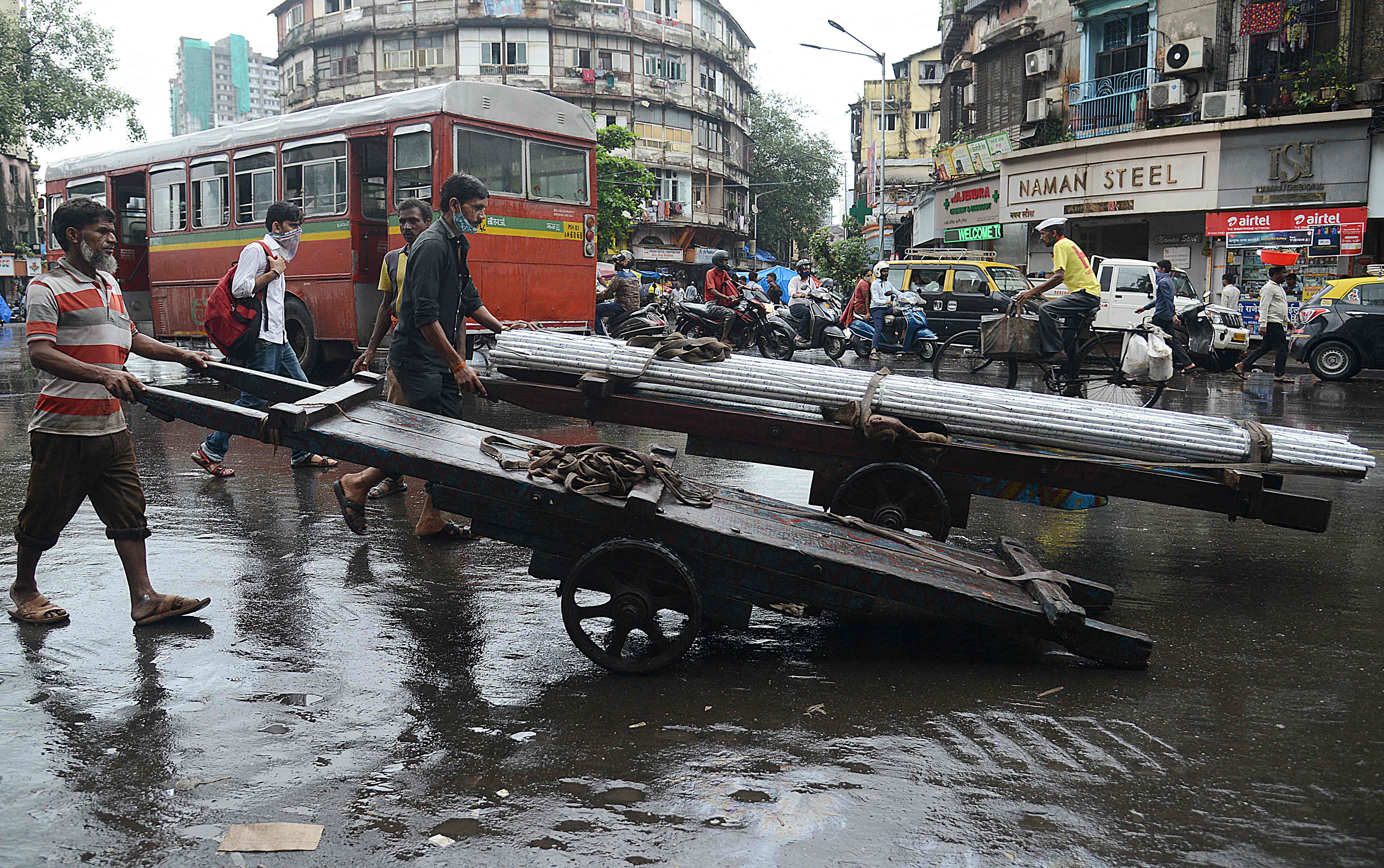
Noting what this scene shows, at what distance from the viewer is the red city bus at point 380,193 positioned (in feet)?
39.4

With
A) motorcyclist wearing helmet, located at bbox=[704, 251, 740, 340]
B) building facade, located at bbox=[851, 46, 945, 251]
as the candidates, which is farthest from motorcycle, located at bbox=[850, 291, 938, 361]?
building facade, located at bbox=[851, 46, 945, 251]

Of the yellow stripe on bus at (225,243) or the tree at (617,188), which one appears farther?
the tree at (617,188)

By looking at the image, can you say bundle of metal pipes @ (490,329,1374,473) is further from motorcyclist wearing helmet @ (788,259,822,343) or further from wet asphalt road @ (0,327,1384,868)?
motorcyclist wearing helmet @ (788,259,822,343)

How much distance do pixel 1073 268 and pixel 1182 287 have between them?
10795 mm

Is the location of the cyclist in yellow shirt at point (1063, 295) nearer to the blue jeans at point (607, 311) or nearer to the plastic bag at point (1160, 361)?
the plastic bag at point (1160, 361)

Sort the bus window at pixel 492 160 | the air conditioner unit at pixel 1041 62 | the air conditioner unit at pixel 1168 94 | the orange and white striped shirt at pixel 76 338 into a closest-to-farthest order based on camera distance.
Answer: the orange and white striped shirt at pixel 76 338 < the bus window at pixel 492 160 < the air conditioner unit at pixel 1168 94 < the air conditioner unit at pixel 1041 62

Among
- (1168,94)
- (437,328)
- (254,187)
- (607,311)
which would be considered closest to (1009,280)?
(1168,94)

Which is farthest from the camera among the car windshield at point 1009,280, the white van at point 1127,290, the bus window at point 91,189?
the car windshield at point 1009,280

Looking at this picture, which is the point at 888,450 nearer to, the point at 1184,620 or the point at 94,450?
the point at 1184,620

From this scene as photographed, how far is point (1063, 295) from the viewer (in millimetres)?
10734

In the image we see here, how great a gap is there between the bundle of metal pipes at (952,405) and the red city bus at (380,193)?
6767mm

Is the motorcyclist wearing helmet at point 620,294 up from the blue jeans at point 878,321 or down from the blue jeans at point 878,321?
up

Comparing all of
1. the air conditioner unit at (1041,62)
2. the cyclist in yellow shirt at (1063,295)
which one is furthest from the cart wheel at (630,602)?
the air conditioner unit at (1041,62)

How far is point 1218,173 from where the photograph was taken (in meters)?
23.8
